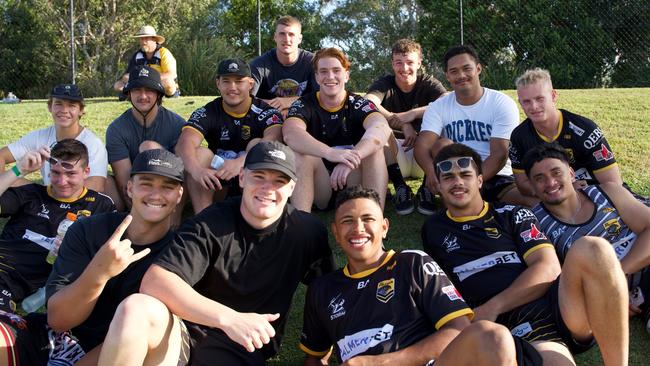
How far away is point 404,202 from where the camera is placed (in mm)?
6152

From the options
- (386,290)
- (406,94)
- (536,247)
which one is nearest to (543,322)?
(536,247)

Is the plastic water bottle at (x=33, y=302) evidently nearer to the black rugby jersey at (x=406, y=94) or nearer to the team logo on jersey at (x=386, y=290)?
the team logo on jersey at (x=386, y=290)

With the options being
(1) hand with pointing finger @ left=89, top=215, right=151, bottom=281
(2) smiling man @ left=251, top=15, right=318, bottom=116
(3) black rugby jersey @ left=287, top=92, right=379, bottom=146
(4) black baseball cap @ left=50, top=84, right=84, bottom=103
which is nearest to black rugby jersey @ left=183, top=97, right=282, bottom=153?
(3) black rugby jersey @ left=287, top=92, right=379, bottom=146

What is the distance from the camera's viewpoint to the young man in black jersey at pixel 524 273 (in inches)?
125

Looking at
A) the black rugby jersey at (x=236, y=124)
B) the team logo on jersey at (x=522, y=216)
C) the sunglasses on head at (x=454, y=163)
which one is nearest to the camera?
the team logo on jersey at (x=522, y=216)

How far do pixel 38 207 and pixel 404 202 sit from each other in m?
3.18

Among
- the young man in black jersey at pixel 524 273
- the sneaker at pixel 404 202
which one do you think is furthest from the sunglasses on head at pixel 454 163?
the sneaker at pixel 404 202

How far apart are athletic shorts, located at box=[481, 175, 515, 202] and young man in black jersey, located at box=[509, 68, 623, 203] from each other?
0.29m

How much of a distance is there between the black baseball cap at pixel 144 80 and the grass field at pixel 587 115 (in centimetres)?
200

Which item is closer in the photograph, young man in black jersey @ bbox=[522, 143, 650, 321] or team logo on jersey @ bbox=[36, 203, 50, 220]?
young man in black jersey @ bbox=[522, 143, 650, 321]

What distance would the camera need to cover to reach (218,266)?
3516 mm

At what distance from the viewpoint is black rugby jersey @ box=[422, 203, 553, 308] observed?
391cm

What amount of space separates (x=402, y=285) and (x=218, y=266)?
993 millimetres

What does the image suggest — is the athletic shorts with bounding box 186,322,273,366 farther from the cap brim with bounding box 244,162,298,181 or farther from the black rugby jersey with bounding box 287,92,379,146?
the black rugby jersey with bounding box 287,92,379,146
